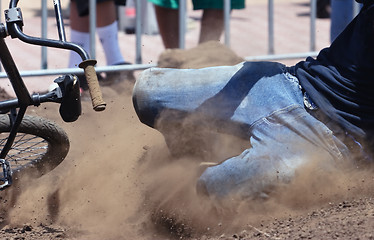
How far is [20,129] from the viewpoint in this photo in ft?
10.2

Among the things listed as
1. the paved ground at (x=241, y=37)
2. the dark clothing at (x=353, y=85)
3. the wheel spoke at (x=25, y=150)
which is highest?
the dark clothing at (x=353, y=85)

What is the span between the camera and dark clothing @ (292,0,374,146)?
110 inches

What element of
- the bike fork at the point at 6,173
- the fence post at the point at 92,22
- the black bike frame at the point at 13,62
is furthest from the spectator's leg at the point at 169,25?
the bike fork at the point at 6,173

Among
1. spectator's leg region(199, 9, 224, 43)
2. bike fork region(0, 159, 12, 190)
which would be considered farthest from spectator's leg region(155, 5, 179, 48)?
bike fork region(0, 159, 12, 190)

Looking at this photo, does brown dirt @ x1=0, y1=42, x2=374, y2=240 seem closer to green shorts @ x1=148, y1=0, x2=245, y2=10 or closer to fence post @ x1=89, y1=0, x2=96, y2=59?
fence post @ x1=89, y1=0, x2=96, y2=59

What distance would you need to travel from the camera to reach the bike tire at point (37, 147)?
10.4 ft

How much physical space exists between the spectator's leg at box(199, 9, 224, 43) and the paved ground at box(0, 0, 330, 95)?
0.94 m

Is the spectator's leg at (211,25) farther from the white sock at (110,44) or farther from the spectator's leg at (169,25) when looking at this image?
the white sock at (110,44)

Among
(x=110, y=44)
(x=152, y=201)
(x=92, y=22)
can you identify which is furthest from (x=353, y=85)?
(x=110, y=44)

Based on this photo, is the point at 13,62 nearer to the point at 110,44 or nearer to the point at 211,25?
the point at 110,44

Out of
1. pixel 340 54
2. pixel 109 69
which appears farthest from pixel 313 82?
pixel 109 69

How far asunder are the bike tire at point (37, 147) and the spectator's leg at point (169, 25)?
220cm

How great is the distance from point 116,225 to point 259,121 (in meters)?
0.87

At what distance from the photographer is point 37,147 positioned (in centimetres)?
328
